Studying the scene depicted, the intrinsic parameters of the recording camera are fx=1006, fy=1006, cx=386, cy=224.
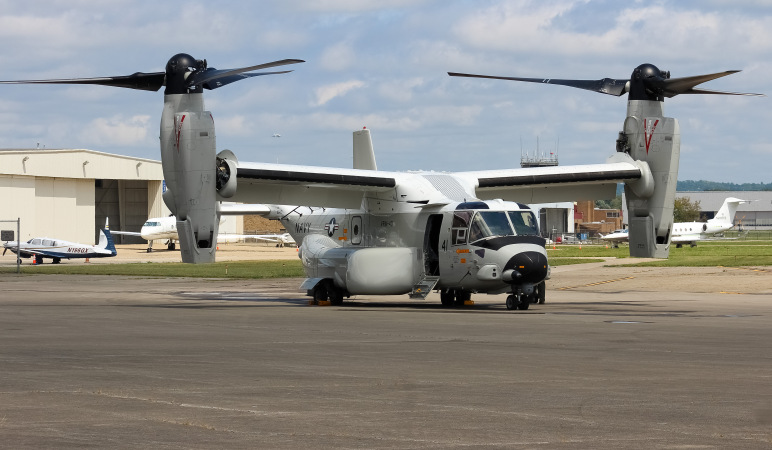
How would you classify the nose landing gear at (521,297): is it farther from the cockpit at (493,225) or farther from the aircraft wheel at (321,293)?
the aircraft wheel at (321,293)

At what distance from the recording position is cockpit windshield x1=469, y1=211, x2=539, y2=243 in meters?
22.8

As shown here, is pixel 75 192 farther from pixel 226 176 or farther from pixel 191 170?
pixel 191 170

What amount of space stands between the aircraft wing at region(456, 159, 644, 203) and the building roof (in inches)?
2359

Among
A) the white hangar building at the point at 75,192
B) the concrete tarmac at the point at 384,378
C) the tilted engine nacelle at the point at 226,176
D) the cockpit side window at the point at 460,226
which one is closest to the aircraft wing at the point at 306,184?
the tilted engine nacelle at the point at 226,176

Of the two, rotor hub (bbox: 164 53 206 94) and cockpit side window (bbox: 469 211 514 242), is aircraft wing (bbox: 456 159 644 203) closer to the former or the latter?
cockpit side window (bbox: 469 211 514 242)

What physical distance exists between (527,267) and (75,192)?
237 ft

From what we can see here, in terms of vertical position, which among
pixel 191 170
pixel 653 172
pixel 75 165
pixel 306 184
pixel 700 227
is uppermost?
pixel 75 165

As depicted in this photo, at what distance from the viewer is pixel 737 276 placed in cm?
3622

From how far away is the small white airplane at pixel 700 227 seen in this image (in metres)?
91.5

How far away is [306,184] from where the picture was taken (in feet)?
80.1

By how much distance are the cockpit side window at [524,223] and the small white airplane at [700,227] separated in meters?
68.7

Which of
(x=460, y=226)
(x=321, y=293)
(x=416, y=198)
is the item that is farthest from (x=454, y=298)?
(x=321, y=293)

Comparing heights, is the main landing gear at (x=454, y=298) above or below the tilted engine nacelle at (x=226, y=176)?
below

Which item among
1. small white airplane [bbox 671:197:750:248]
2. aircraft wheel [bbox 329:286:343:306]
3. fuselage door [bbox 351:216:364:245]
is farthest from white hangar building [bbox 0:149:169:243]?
aircraft wheel [bbox 329:286:343:306]
